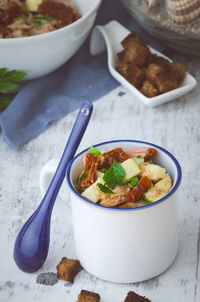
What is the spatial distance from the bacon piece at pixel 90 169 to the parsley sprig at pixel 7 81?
28.2 inches

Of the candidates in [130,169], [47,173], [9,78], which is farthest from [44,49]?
[130,169]

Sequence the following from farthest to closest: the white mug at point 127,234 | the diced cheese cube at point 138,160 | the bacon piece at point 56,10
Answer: the bacon piece at point 56,10 → the diced cheese cube at point 138,160 → the white mug at point 127,234

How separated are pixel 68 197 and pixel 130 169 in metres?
0.39

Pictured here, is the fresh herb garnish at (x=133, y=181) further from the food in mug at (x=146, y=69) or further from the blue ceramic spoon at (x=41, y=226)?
the food in mug at (x=146, y=69)

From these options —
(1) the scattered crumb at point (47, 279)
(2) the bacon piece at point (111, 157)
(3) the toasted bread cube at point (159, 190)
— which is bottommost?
(1) the scattered crumb at point (47, 279)

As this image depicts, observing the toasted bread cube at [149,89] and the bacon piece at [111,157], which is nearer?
the bacon piece at [111,157]

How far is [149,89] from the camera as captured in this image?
1.73 meters

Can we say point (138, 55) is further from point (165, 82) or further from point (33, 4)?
point (33, 4)

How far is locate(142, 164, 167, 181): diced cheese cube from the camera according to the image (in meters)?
1.04

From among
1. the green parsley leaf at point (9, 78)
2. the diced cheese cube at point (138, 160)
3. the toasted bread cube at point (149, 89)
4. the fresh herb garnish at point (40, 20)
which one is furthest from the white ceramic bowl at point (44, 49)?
the diced cheese cube at point (138, 160)

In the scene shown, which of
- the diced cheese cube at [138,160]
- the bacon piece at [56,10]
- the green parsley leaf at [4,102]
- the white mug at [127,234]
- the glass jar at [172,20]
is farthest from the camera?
the bacon piece at [56,10]

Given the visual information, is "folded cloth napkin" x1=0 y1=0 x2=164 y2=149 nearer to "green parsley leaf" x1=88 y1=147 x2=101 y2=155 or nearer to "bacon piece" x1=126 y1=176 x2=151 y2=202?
"green parsley leaf" x1=88 y1=147 x2=101 y2=155

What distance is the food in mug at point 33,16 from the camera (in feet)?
5.90

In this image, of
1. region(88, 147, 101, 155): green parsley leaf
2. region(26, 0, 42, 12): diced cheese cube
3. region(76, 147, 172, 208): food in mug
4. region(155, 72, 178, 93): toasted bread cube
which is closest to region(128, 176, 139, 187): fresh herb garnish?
region(76, 147, 172, 208): food in mug
